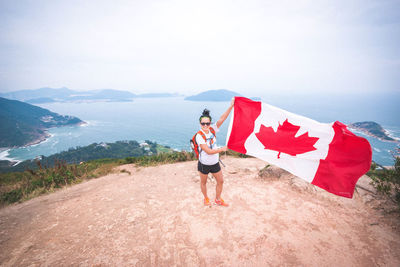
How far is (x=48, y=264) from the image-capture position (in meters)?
3.01

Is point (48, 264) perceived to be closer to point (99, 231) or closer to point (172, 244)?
point (99, 231)

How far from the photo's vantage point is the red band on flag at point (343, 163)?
3.42 m

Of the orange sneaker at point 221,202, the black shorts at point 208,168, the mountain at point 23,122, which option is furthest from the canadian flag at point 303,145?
the mountain at point 23,122

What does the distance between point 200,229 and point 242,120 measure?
3109 millimetres

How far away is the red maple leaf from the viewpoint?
4.12m

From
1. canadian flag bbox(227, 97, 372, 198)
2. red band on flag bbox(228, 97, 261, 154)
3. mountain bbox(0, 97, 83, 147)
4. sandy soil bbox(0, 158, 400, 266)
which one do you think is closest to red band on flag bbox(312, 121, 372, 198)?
canadian flag bbox(227, 97, 372, 198)

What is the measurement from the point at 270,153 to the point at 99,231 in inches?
186

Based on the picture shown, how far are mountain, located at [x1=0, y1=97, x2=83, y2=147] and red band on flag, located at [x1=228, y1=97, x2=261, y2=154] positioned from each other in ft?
461

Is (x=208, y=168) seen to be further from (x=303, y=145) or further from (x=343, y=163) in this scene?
(x=343, y=163)

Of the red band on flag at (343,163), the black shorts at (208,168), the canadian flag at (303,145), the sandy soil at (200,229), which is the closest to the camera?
the sandy soil at (200,229)

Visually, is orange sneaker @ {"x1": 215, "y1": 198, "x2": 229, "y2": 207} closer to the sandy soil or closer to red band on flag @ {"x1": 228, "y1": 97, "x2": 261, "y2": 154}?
the sandy soil

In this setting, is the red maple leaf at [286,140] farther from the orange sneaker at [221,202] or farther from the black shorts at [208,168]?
the orange sneaker at [221,202]

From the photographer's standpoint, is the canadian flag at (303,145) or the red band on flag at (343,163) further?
the canadian flag at (303,145)

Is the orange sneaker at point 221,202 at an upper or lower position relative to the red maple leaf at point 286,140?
lower
